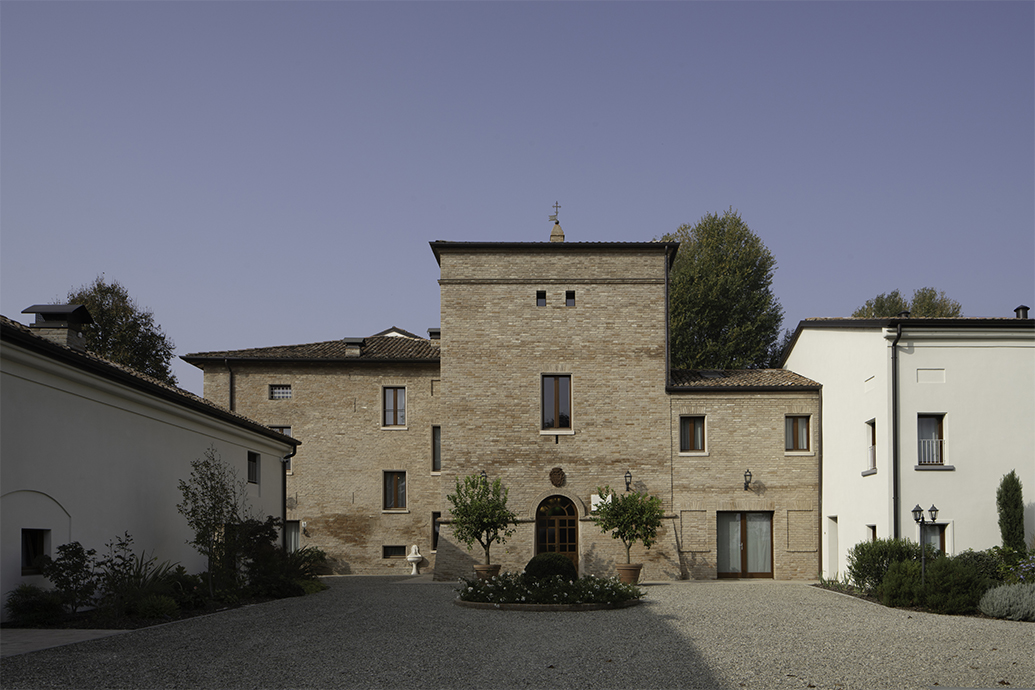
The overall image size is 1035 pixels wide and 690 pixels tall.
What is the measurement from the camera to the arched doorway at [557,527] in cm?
2506

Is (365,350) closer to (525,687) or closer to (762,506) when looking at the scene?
(762,506)

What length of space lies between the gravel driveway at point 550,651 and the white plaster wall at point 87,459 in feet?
7.72

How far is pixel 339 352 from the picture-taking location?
30266 millimetres

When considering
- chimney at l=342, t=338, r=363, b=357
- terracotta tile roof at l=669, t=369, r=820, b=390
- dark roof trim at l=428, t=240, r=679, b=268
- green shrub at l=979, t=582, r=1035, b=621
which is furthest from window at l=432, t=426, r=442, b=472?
green shrub at l=979, t=582, r=1035, b=621

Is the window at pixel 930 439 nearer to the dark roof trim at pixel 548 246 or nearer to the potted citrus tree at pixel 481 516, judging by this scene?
the dark roof trim at pixel 548 246

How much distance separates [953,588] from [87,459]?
1559 cm

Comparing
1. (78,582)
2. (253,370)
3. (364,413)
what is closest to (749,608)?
(78,582)

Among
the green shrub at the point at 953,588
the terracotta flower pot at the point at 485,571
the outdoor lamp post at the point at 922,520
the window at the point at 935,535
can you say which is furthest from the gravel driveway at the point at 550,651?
the terracotta flower pot at the point at 485,571

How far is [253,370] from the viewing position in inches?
1154

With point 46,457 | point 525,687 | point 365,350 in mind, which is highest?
point 365,350

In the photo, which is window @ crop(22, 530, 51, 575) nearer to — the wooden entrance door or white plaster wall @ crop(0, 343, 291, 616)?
white plaster wall @ crop(0, 343, 291, 616)

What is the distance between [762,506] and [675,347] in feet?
44.2

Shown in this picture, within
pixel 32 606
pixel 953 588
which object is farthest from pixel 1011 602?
pixel 32 606

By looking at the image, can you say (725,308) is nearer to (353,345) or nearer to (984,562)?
(353,345)
